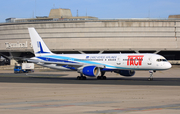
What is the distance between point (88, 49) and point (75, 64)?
68.4 m

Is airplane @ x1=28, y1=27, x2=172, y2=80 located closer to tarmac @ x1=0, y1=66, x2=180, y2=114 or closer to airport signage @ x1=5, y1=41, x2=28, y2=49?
→ tarmac @ x1=0, y1=66, x2=180, y2=114

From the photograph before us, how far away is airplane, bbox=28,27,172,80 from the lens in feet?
130

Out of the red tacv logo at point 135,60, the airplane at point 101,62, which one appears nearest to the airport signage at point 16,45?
the airplane at point 101,62

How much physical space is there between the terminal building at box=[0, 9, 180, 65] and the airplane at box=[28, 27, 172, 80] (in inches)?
2538

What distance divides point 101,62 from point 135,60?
551cm

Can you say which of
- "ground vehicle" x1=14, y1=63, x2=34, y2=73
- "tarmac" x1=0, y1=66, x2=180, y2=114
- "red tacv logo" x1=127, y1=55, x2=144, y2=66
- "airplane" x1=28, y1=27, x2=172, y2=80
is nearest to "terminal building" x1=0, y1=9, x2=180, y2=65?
"ground vehicle" x1=14, y1=63, x2=34, y2=73

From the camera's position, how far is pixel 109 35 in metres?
112

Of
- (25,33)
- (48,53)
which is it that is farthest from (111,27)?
(48,53)

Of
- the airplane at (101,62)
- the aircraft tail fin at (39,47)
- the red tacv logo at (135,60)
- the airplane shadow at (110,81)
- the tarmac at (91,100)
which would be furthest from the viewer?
the aircraft tail fin at (39,47)

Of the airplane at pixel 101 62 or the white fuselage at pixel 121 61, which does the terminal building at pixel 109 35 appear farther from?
the white fuselage at pixel 121 61

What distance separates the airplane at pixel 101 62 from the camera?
130ft

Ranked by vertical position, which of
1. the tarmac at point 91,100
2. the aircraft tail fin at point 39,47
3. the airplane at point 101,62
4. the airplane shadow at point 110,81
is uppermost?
the aircraft tail fin at point 39,47

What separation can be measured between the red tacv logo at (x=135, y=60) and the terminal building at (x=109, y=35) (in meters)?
69.2

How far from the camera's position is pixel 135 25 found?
111562 mm
